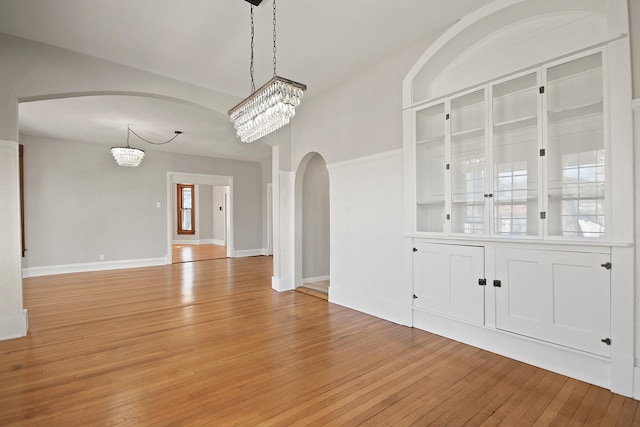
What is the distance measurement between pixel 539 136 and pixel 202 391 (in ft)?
10.6

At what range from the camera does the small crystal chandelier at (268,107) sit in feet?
7.53

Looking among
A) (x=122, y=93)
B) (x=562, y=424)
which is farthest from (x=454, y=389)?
(x=122, y=93)

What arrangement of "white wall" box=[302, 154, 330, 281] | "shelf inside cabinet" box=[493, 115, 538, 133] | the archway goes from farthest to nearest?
"white wall" box=[302, 154, 330, 281]
the archway
"shelf inside cabinet" box=[493, 115, 538, 133]

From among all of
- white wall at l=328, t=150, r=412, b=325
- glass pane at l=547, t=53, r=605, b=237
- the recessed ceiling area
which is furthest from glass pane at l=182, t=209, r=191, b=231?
glass pane at l=547, t=53, r=605, b=237

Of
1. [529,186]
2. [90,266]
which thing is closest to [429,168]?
[529,186]

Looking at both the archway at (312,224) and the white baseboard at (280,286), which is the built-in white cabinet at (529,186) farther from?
the white baseboard at (280,286)

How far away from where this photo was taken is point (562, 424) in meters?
1.79

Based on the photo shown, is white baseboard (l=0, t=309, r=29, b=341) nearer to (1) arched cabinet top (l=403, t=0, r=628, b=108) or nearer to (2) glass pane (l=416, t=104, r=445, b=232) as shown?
(2) glass pane (l=416, t=104, r=445, b=232)

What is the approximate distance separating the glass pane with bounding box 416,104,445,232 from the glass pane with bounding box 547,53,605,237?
0.98 m

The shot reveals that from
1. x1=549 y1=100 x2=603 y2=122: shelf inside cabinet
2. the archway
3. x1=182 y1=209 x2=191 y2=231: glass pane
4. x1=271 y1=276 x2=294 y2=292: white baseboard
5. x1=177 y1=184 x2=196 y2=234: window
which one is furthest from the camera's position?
x1=182 y1=209 x2=191 y2=231: glass pane

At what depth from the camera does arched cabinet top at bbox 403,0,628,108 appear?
7.45 feet

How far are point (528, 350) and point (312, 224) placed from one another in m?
3.56

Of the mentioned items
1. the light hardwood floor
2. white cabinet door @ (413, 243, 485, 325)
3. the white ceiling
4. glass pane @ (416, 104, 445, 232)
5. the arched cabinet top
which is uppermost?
the white ceiling

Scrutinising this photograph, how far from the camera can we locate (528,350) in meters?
2.53
